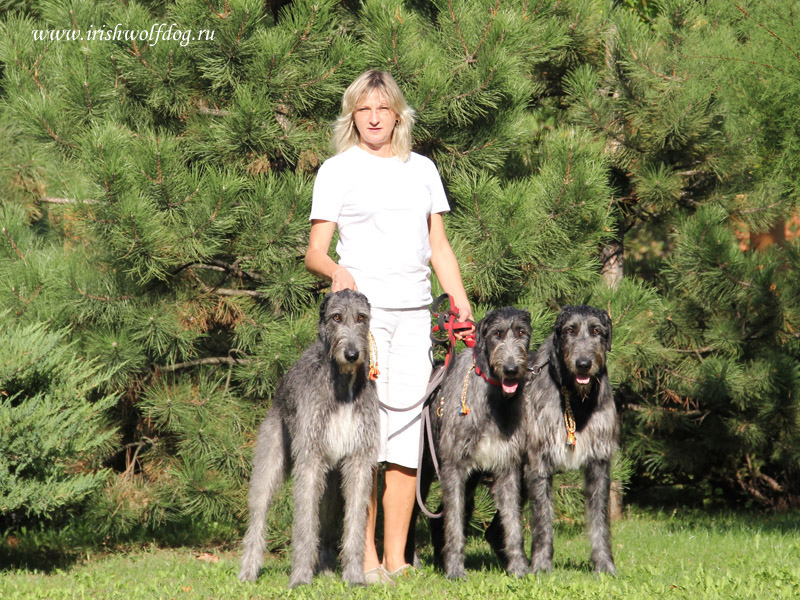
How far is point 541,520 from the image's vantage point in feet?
17.6

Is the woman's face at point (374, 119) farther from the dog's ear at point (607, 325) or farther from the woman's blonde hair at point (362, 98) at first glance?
the dog's ear at point (607, 325)

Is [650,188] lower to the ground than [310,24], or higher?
lower

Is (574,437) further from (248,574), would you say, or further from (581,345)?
(248,574)

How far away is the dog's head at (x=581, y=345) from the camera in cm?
522

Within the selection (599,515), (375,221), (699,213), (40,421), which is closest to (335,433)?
(375,221)

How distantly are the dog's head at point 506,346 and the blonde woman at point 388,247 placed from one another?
315mm

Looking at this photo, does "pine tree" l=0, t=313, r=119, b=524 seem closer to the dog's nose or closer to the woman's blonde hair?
the woman's blonde hair

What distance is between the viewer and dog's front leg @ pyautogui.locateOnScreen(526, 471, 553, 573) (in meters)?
5.32

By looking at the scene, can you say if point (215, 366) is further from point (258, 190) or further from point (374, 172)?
point (374, 172)

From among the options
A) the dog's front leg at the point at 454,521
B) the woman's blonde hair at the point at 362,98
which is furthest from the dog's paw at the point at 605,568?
the woman's blonde hair at the point at 362,98

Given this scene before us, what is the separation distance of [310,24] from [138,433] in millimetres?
3879

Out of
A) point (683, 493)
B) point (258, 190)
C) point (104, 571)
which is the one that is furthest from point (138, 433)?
point (683, 493)

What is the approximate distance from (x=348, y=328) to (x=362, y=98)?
142 cm

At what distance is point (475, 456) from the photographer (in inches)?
209
